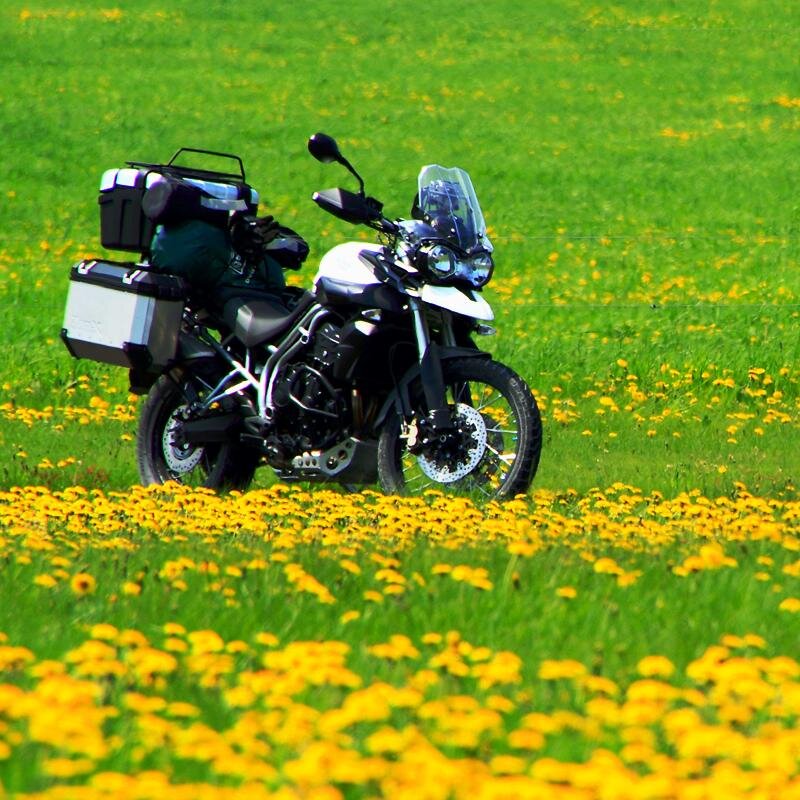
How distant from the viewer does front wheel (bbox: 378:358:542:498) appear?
7578mm

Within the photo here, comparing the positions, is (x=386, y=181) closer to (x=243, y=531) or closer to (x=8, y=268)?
(x=8, y=268)

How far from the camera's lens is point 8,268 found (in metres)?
20.6

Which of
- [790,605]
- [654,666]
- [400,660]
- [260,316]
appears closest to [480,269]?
[260,316]

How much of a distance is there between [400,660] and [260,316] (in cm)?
516

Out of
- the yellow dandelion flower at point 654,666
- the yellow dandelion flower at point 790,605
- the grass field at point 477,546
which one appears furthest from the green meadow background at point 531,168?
the yellow dandelion flower at point 654,666

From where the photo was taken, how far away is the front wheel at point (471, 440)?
7.58m

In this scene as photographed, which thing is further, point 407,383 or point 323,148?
point 407,383

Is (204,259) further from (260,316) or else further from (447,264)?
(447,264)

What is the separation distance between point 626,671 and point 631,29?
3886 cm

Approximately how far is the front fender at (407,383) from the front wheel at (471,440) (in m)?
0.03

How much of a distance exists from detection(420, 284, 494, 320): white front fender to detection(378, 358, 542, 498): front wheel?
237 millimetres

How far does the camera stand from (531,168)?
28.7m

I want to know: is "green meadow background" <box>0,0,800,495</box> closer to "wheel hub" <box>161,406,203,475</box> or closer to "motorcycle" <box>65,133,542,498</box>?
"wheel hub" <box>161,406,203,475</box>

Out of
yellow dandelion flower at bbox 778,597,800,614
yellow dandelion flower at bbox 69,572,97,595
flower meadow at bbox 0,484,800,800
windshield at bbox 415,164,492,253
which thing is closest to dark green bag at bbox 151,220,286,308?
windshield at bbox 415,164,492,253
